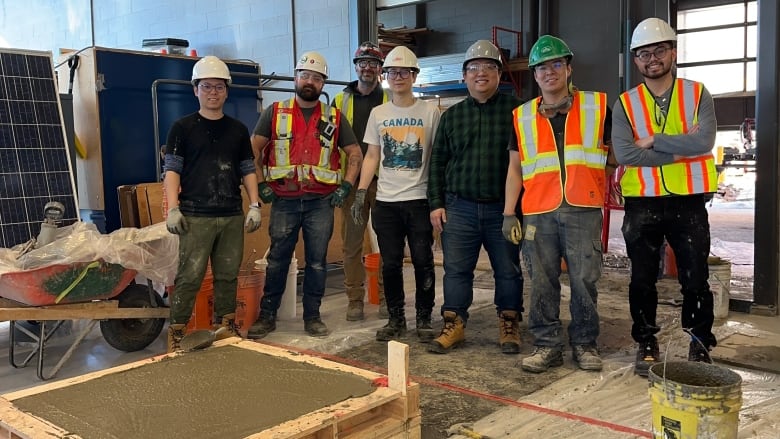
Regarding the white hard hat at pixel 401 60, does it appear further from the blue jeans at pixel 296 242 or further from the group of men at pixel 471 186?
the blue jeans at pixel 296 242

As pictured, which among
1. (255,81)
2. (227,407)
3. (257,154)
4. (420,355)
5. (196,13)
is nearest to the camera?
(227,407)

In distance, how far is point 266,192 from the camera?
407 cm

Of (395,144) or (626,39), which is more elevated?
(626,39)

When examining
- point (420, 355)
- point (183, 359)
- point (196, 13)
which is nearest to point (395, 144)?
point (420, 355)

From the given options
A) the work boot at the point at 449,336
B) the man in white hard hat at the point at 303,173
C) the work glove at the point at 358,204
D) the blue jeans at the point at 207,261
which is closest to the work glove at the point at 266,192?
the man in white hard hat at the point at 303,173

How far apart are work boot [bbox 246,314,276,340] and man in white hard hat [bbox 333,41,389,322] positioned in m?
0.59

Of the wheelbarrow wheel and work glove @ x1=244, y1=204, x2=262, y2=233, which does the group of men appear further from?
the wheelbarrow wheel

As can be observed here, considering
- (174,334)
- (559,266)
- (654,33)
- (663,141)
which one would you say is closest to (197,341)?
(174,334)

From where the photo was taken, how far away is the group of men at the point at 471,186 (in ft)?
10.2

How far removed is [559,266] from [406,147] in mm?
1106

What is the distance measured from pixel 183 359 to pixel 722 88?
13660mm

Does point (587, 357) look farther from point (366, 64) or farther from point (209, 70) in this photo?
point (209, 70)

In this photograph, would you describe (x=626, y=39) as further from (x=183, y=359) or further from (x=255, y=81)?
(x=183, y=359)

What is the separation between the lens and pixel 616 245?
7980mm
